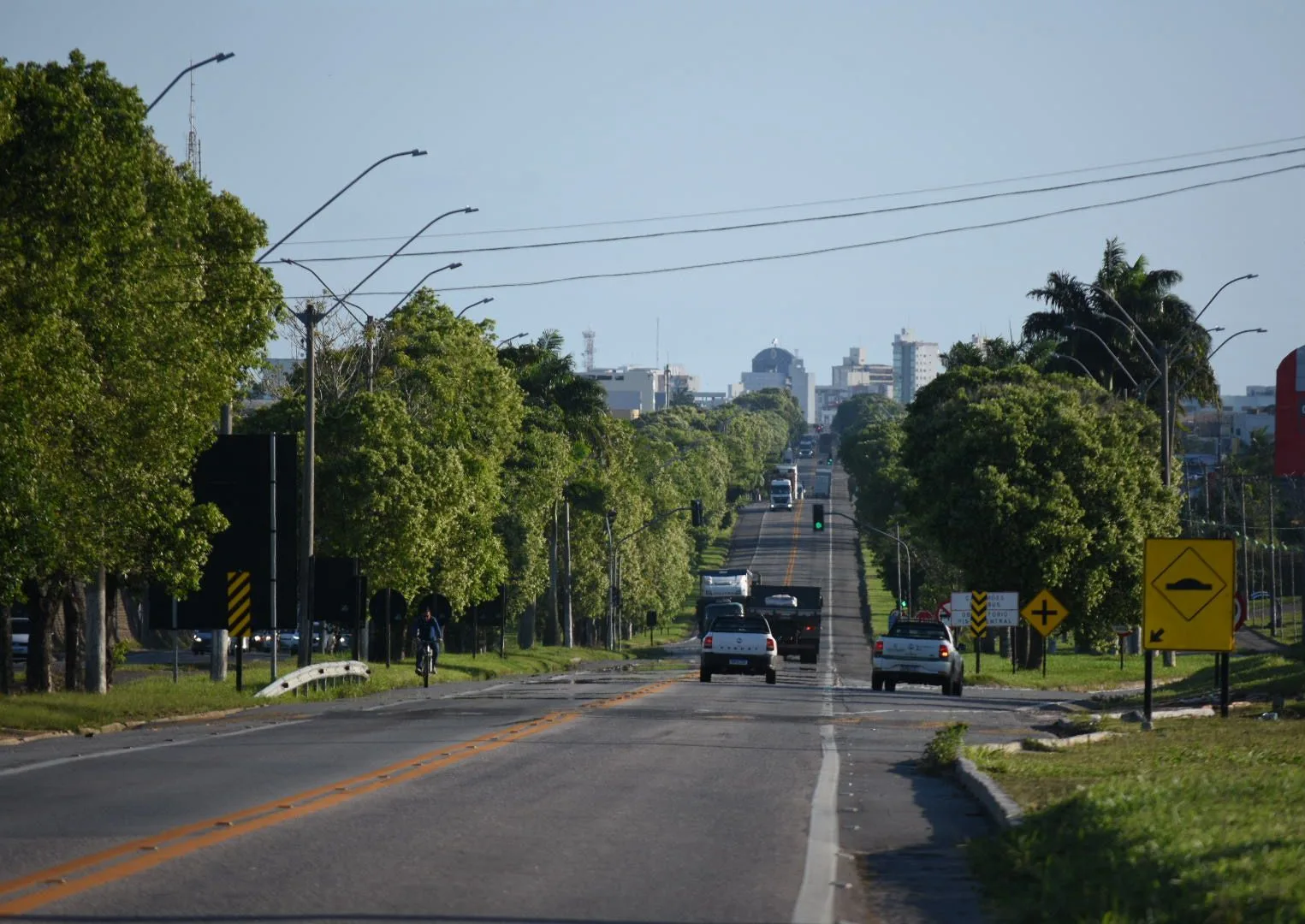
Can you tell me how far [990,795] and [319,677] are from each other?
2439cm

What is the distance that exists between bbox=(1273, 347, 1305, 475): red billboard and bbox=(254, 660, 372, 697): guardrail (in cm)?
2216

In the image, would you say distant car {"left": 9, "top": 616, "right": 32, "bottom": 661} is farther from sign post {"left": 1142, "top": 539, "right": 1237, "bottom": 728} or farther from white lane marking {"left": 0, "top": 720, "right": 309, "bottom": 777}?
sign post {"left": 1142, "top": 539, "right": 1237, "bottom": 728}

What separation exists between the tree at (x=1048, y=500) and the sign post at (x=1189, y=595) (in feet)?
127

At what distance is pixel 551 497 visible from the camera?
242 feet

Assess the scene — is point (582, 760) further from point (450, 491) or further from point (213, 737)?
point (450, 491)

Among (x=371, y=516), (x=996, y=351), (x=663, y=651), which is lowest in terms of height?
(x=663, y=651)

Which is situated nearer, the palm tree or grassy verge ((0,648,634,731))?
grassy verge ((0,648,634,731))

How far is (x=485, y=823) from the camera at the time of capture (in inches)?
501

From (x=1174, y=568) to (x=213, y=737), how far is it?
11834 mm

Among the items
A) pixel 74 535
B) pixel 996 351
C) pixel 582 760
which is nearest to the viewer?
pixel 582 760

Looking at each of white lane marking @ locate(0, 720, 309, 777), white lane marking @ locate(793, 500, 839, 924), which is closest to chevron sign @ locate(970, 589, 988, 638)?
white lane marking @ locate(793, 500, 839, 924)

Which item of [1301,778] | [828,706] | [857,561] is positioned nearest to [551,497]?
[828,706]

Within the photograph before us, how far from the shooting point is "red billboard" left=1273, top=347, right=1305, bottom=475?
144 ft

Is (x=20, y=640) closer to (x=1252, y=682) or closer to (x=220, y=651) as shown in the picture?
(x=220, y=651)
